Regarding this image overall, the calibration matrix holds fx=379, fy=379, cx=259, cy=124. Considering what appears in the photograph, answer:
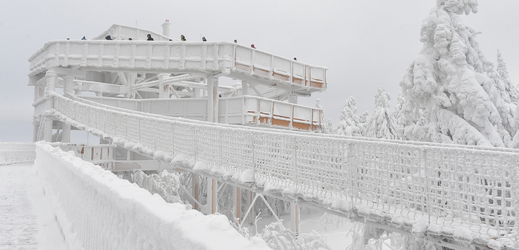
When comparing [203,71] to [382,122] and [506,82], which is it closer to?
[382,122]

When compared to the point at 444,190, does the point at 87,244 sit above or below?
below

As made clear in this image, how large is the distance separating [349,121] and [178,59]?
960 inches

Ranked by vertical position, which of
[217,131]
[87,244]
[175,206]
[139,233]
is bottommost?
[87,244]

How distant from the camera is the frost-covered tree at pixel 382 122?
35.4 m

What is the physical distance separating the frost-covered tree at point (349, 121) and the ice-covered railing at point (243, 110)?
16821 mm

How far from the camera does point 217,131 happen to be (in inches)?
429

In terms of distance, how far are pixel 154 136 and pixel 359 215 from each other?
9.16 meters

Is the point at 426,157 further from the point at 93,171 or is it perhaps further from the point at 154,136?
the point at 154,136

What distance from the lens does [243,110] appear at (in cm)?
2047

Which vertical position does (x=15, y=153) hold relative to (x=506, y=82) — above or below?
below

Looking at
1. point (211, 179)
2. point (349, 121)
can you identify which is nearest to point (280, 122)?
point (211, 179)

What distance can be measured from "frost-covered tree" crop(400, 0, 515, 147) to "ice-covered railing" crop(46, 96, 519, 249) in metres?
7.87

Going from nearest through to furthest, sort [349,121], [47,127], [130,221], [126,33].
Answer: [130,221], [47,127], [126,33], [349,121]

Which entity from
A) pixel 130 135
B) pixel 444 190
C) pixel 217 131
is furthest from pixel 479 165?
pixel 130 135
